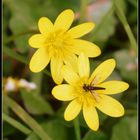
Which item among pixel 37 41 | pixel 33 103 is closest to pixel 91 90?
pixel 37 41

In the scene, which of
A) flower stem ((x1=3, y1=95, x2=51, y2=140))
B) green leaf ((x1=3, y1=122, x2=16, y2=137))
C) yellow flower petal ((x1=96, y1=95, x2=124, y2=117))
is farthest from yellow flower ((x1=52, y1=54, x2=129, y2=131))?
green leaf ((x1=3, y1=122, x2=16, y2=137))

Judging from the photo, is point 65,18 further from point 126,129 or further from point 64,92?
point 126,129

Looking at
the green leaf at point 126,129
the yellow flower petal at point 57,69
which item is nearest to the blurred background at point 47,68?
the green leaf at point 126,129

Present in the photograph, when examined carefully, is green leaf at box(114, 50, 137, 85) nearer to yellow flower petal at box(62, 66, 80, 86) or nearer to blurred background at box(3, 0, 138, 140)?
blurred background at box(3, 0, 138, 140)

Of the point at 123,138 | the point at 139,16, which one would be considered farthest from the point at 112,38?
the point at 123,138

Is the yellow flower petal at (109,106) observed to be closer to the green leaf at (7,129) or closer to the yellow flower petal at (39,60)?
the yellow flower petal at (39,60)

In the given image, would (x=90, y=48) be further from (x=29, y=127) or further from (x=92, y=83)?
(x=29, y=127)
